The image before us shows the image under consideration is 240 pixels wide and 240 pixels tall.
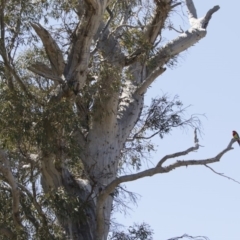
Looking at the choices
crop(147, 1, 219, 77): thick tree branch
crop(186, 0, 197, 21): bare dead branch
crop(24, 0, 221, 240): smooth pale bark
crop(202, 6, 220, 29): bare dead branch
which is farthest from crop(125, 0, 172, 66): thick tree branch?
crop(202, 6, 220, 29): bare dead branch

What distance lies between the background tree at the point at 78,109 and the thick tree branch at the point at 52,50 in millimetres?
13

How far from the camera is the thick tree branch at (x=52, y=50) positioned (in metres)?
12.0

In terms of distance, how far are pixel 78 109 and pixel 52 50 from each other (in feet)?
3.37

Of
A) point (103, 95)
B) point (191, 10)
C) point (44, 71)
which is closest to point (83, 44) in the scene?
point (44, 71)

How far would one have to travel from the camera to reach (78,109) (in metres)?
12.8

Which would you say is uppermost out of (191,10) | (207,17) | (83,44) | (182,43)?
(191,10)

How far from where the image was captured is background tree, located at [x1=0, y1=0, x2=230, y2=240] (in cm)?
1131

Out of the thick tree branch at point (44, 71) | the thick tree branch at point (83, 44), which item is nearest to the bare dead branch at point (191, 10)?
the thick tree branch at point (83, 44)

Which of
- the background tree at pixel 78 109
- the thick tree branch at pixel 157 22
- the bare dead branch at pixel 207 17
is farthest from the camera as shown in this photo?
the bare dead branch at pixel 207 17

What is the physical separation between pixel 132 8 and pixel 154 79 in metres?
1.29

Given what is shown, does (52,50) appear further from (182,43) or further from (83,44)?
(182,43)

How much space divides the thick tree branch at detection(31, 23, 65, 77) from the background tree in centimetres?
1

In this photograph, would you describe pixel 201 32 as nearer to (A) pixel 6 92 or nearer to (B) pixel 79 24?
(B) pixel 79 24

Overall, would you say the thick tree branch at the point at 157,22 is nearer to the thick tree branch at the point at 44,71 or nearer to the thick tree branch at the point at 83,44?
the thick tree branch at the point at 83,44
